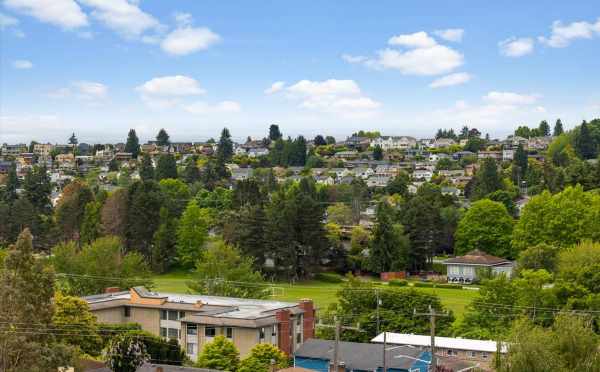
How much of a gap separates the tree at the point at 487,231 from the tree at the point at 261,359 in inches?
1728

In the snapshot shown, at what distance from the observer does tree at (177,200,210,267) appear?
243 ft

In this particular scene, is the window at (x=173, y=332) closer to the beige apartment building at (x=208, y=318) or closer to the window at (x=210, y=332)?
the beige apartment building at (x=208, y=318)

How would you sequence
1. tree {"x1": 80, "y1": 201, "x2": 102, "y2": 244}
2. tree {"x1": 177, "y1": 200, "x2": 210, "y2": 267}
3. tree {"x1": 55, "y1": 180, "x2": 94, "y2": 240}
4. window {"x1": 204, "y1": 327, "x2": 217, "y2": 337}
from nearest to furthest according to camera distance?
window {"x1": 204, "y1": 327, "x2": 217, "y2": 337}, tree {"x1": 177, "y1": 200, "x2": 210, "y2": 267}, tree {"x1": 80, "y1": 201, "x2": 102, "y2": 244}, tree {"x1": 55, "y1": 180, "x2": 94, "y2": 240}

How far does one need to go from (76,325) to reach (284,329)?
906 centimetres

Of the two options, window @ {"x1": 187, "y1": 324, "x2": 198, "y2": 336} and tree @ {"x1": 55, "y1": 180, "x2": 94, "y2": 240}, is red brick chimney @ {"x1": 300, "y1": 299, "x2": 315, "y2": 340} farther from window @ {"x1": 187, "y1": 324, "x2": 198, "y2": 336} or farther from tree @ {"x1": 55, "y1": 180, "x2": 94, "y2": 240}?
tree @ {"x1": 55, "y1": 180, "x2": 94, "y2": 240}

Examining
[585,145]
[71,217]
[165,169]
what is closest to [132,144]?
[165,169]

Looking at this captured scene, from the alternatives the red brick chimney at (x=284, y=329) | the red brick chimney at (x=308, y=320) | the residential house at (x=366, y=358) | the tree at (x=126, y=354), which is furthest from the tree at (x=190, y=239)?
the tree at (x=126, y=354)

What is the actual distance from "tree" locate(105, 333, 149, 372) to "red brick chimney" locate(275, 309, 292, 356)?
649cm

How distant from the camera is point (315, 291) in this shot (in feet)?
210

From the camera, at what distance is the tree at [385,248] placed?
70750 millimetres

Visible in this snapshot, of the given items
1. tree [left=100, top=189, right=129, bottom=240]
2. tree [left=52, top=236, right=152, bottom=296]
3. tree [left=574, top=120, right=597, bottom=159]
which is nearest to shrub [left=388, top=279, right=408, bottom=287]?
tree [left=52, top=236, right=152, bottom=296]

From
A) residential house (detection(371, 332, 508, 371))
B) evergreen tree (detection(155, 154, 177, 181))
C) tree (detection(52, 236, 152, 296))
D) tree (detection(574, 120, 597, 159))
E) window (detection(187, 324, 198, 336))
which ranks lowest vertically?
residential house (detection(371, 332, 508, 371))

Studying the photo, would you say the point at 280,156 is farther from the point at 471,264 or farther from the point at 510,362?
the point at 510,362

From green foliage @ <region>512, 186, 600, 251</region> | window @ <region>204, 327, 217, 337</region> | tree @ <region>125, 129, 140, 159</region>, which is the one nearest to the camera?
window @ <region>204, 327, 217, 337</region>
